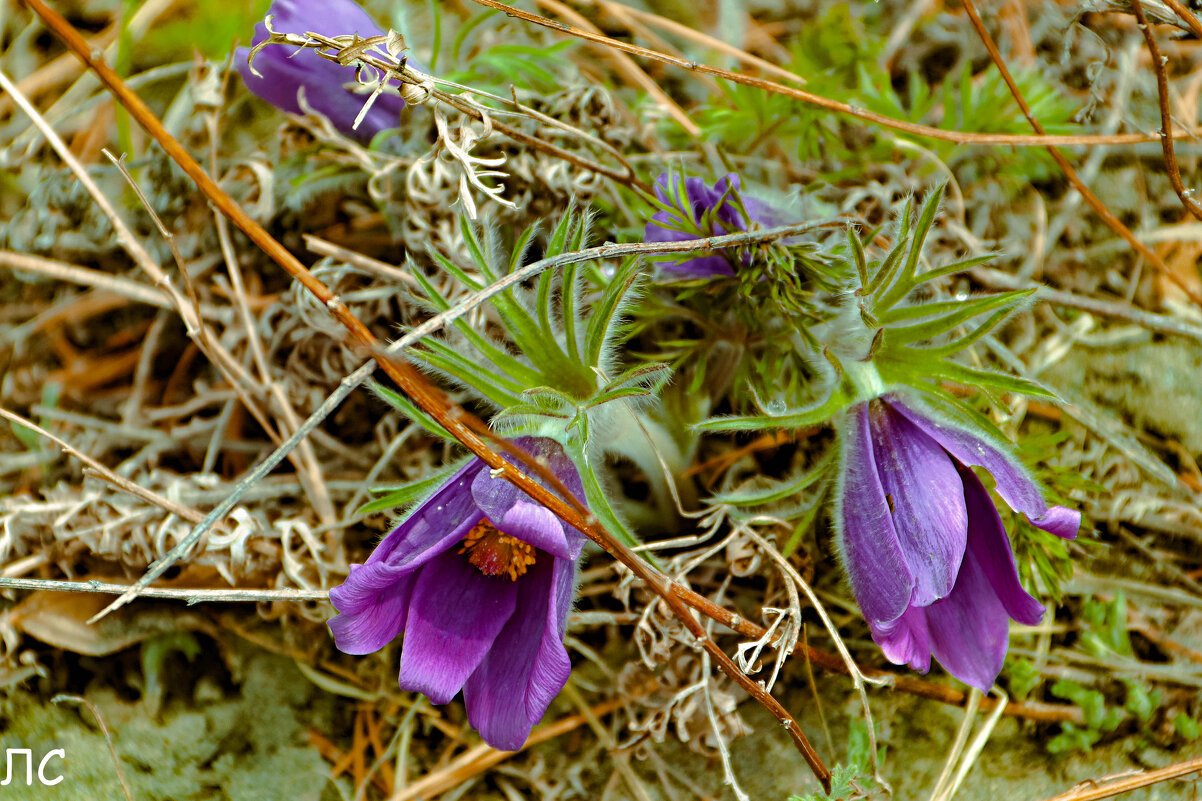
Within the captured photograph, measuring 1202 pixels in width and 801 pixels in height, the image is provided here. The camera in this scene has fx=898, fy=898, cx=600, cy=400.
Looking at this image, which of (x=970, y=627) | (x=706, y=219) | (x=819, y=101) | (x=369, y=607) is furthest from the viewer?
(x=819, y=101)

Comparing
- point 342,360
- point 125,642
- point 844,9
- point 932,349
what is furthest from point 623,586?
point 844,9

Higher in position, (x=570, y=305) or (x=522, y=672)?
(x=570, y=305)

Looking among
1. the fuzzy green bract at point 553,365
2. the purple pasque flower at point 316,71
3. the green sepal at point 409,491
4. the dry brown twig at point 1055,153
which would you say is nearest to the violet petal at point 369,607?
the green sepal at point 409,491

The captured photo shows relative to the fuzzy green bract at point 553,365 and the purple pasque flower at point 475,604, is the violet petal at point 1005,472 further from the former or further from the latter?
the purple pasque flower at point 475,604

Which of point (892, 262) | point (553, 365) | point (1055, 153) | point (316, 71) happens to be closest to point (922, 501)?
point (892, 262)

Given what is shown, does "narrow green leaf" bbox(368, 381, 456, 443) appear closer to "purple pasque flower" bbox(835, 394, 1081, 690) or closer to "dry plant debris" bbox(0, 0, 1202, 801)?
"dry plant debris" bbox(0, 0, 1202, 801)

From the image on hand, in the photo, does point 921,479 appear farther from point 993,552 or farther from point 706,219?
point 706,219
